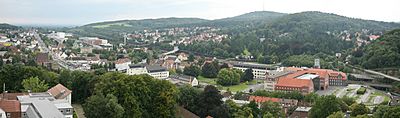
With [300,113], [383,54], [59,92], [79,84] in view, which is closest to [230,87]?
[300,113]

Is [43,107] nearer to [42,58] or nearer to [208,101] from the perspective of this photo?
[208,101]

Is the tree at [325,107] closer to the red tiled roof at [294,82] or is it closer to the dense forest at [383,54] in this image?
the red tiled roof at [294,82]

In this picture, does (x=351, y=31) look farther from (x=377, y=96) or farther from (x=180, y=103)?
(x=180, y=103)

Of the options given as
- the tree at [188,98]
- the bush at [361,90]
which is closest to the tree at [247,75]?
the bush at [361,90]

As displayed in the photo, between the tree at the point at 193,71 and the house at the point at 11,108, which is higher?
the house at the point at 11,108

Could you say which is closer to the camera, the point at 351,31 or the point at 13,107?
the point at 13,107

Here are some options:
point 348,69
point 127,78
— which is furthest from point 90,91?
point 348,69

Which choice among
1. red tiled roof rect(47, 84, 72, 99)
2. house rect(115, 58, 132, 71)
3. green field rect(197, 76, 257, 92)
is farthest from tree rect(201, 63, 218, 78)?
red tiled roof rect(47, 84, 72, 99)

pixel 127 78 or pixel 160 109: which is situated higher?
pixel 127 78
